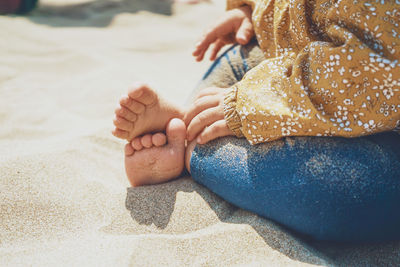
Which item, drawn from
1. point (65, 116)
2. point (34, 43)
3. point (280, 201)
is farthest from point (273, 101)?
point (34, 43)

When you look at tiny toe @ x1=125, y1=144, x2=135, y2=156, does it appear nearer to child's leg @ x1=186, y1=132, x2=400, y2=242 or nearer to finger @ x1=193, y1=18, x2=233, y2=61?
child's leg @ x1=186, y1=132, x2=400, y2=242

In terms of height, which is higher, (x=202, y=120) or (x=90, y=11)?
(x=202, y=120)

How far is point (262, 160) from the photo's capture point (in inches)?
39.7

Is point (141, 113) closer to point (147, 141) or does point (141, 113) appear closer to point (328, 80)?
point (147, 141)

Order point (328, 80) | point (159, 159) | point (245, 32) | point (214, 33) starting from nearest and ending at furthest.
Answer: point (328, 80)
point (159, 159)
point (245, 32)
point (214, 33)

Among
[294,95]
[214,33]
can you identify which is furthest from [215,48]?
[294,95]

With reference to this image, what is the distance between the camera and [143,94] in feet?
3.77

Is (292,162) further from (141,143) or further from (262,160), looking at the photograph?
(141,143)

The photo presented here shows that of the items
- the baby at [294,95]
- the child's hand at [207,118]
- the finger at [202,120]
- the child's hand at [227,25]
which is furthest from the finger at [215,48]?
→ the finger at [202,120]

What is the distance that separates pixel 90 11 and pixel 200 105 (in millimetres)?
2698

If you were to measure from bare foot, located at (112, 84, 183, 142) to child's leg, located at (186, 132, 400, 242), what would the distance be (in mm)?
360

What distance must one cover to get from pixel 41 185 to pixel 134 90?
0.44m

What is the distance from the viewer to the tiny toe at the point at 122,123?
45.3 inches

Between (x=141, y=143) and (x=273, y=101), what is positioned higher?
(x=273, y=101)
